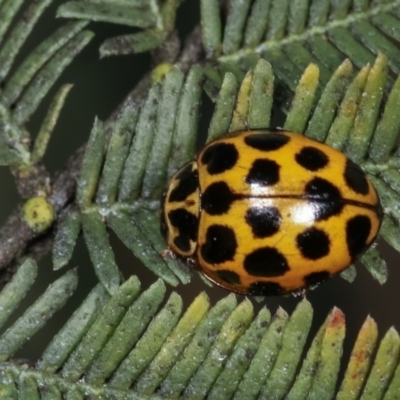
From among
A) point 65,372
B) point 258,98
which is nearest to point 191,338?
point 65,372

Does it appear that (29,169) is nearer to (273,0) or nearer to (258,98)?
(258,98)

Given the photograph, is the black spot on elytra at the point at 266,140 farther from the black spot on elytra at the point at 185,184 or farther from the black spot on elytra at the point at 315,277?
the black spot on elytra at the point at 315,277

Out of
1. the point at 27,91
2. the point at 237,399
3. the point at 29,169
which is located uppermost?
the point at 27,91

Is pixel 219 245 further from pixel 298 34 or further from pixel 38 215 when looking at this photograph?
pixel 298 34

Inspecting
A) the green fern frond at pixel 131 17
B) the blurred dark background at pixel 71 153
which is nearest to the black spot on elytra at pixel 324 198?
the green fern frond at pixel 131 17

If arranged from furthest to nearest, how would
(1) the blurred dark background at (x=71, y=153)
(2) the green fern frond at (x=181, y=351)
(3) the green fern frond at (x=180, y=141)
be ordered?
(1) the blurred dark background at (x=71, y=153)
(3) the green fern frond at (x=180, y=141)
(2) the green fern frond at (x=181, y=351)
